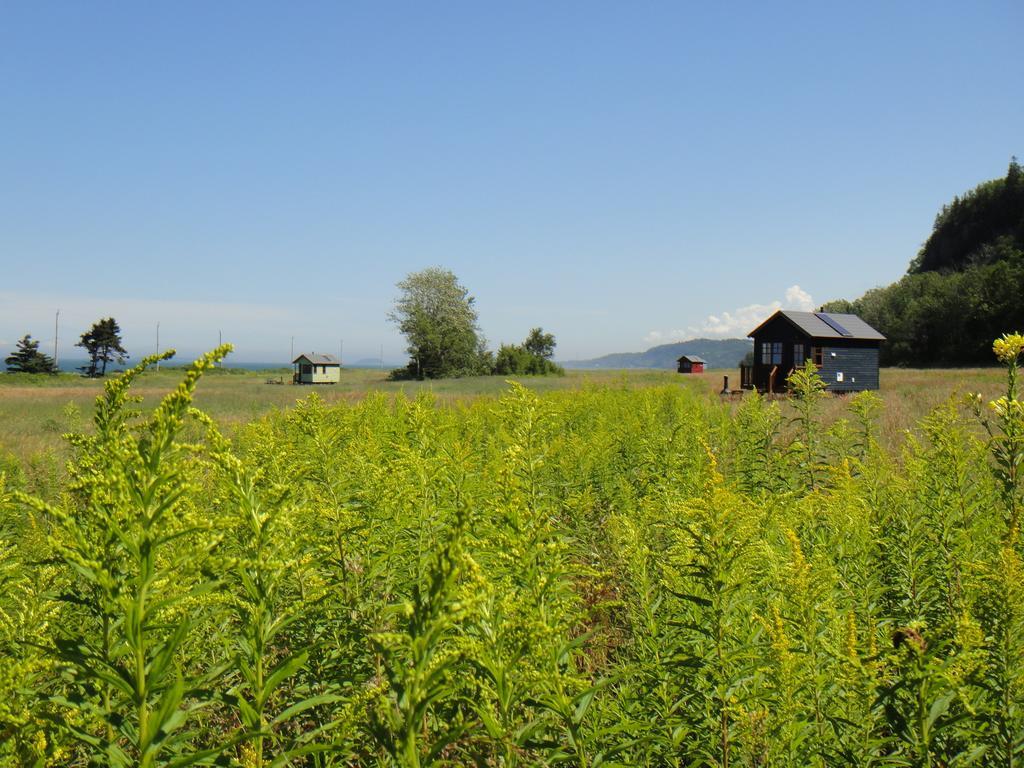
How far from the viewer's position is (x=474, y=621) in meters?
2.26

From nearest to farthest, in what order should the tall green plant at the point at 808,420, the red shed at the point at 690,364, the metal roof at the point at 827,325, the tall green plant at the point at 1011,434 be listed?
the tall green plant at the point at 1011,434 < the tall green plant at the point at 808,420 < the metal roof at the point at 827,325 < the red shed at the point at 690,364

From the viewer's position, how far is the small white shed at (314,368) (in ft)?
223

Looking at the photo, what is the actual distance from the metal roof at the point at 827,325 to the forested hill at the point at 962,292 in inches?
1218

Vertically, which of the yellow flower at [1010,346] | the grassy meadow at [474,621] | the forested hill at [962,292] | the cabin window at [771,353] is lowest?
the grassy meadow at [474,621]

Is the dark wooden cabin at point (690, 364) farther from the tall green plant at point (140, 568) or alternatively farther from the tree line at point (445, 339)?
the tall green plant at point (140, 568)

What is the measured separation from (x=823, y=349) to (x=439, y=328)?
165 feet

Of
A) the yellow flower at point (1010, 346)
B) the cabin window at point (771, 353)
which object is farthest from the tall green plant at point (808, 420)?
the cabin window at point (771, 353)

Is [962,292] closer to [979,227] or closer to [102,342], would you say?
[979,227]

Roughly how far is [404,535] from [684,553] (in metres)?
1.80

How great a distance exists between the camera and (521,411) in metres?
4.65

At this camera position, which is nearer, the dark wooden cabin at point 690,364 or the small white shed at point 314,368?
the small white shed at point 314,368

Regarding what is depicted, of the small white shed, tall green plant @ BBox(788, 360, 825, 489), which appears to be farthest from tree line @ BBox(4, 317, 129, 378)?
tall green plant @ BBox(788, 360, 825, 489)

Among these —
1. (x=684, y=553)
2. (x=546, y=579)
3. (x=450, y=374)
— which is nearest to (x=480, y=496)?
A: (x=684, y=553)

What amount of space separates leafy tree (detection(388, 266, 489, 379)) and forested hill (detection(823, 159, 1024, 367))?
47.2 metres
